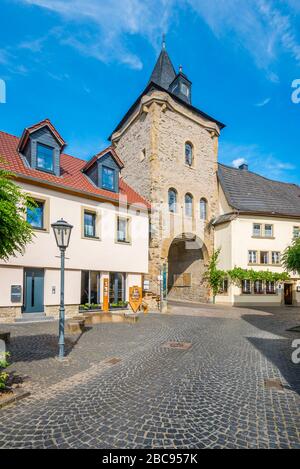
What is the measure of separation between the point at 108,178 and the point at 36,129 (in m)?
5.04

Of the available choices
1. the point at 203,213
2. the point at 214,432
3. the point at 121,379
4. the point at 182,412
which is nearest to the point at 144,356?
the point at 121,379

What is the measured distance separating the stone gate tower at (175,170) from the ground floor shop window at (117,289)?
3451 millimetres

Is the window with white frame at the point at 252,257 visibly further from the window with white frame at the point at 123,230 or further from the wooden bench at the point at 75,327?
the wooden bench at the point at 75,327

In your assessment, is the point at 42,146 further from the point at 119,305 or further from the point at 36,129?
the point at 119,305

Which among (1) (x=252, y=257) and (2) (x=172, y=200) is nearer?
(2) (x=172, y=200)

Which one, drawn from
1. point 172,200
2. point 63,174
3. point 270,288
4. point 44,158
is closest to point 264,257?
point 270,288

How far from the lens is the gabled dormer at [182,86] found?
1051 inches

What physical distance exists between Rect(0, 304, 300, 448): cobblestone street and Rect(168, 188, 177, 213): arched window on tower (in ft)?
45.1

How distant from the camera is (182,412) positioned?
4.46 meters

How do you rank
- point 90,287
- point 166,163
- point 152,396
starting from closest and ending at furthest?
point 152,396 < point 90,287 < point 166,163

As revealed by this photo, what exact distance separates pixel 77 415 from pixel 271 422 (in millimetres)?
2982

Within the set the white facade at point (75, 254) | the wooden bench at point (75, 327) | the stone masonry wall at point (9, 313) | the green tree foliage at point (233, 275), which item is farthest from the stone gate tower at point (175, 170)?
the stone masonry wall at point (9, 313)

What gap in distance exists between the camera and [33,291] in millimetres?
13250

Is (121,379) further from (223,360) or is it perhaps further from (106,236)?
(106,236)
